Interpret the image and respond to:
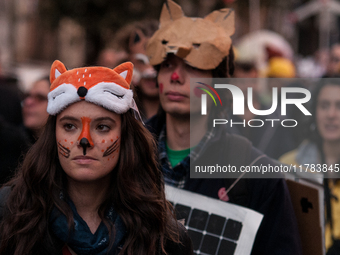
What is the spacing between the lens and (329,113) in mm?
4297

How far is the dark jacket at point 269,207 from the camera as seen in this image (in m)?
2.90

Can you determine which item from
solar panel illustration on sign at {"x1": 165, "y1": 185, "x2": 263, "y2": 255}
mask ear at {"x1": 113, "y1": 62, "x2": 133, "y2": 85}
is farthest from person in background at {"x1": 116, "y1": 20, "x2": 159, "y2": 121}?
mask ear at {"x1": 113, "y1": 62, "x2": 133, "y2": 85}

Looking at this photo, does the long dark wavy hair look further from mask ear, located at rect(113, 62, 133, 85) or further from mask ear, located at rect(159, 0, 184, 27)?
mask ear, located at rect(159, 0, 184, 27)

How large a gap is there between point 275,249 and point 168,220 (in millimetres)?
804

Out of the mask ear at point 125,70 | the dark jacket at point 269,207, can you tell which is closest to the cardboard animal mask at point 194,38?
the dark jacket at point 269,207

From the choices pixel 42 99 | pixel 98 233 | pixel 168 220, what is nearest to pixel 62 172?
pixel 98 233

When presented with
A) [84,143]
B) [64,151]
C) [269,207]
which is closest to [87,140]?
[84,143]

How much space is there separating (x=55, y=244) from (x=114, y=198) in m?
0.36

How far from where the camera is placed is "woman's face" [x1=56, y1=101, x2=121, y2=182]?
7.56 feet

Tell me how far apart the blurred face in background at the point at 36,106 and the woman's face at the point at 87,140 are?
2.86 meters

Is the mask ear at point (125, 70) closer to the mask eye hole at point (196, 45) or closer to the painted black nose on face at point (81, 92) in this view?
the painted black nose on face at point (81, 92)

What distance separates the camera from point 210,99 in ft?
11.0

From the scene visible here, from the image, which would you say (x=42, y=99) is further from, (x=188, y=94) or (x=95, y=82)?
(x=95, y=82)

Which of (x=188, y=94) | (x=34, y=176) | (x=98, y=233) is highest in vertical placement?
(x=188, y=94)
